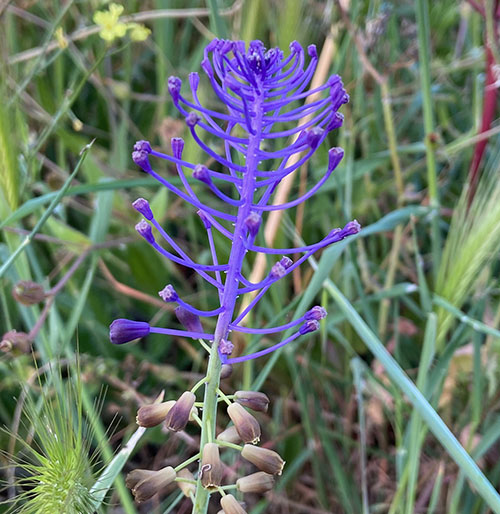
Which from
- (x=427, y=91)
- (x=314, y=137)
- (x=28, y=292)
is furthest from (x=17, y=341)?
(x=427, y=91)

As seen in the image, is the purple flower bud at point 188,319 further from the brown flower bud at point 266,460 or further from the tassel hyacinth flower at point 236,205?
the brown flower bud at point 266,460

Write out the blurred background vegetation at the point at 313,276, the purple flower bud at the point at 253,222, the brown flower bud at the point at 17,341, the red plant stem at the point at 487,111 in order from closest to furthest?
the purple flower bud at the point at 253,222, the brown flower bud at the point at 17,341, the blurred background vegetation at the point at 313,276, the red plant stem at the point at 487,111

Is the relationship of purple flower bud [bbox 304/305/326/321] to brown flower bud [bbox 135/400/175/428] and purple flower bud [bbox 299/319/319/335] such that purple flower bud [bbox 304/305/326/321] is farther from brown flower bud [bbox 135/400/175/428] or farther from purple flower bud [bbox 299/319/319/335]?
brown flower bud [bbox 135/400/175/428]

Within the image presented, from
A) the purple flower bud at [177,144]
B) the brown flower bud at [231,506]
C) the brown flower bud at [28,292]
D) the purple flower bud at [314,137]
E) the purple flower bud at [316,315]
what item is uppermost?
the purple flower bud at [177,144]

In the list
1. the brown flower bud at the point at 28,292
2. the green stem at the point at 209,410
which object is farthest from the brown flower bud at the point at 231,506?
the brown flower bud at the point at 28,292

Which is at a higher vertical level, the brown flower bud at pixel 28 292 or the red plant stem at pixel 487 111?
the red plant stem at pixel 487 111

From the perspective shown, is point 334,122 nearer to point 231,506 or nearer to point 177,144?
point 177,144
